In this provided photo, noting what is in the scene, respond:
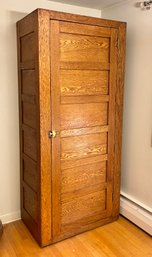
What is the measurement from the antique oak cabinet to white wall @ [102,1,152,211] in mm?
149

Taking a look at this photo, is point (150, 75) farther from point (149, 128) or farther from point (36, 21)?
point (36, 21)

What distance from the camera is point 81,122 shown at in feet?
7.01

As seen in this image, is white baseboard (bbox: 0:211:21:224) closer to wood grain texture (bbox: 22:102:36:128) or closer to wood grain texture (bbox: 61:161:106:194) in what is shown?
wood grain texture (bbox: 61:161:106:194)

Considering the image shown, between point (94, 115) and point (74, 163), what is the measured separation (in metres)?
0.45

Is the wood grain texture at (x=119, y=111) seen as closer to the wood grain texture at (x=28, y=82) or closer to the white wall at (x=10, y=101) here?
the white wall at (x=10, y=101)

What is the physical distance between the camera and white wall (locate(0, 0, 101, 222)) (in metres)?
2.20

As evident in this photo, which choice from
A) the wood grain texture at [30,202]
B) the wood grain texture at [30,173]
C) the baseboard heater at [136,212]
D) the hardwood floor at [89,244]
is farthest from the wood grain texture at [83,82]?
the hardwood floor at [89,244]

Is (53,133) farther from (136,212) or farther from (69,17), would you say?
(136,212)

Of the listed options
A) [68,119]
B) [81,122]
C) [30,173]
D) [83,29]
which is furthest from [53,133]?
[83,29]

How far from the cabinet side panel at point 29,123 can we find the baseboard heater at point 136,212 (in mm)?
927

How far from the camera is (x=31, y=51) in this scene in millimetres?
1978

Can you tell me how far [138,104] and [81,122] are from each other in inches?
23.8

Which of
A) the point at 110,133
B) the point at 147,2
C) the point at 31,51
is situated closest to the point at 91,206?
the point at 110,133

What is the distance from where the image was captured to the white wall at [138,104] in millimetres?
2221
